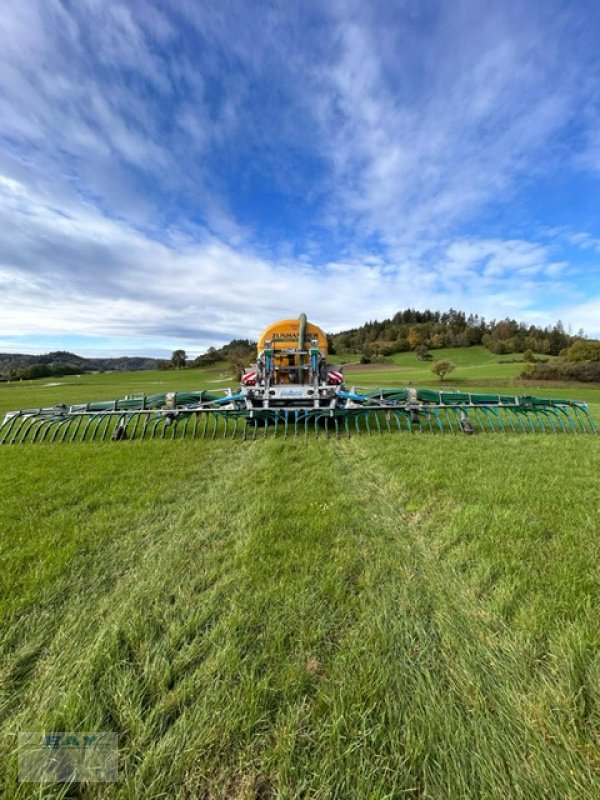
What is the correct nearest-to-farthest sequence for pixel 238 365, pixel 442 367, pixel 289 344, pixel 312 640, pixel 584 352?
pixel 312 640, pixel 289 344, pixel 442 367, pixel 584 352, pixel 238 365

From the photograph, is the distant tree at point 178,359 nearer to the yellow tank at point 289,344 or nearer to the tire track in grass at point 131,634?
the yellow tank at point 289,344

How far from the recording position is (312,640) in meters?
1.95

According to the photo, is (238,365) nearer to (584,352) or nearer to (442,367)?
(442,367)

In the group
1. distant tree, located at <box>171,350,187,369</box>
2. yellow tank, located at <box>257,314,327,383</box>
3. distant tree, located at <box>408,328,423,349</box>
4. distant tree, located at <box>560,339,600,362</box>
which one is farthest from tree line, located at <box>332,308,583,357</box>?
yellow tank, located at <box>257,314,327,383</box>

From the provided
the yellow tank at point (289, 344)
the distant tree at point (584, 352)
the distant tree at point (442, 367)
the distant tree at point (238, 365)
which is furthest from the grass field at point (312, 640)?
the distant tree at point (584, 352)

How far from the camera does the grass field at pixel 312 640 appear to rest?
53.1 inches

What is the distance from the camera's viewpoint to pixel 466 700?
1625 millimetres

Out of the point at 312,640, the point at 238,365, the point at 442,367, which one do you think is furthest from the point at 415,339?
the point at 312,640

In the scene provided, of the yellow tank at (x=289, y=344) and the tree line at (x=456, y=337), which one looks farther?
the tree line at (x=456, y=337)

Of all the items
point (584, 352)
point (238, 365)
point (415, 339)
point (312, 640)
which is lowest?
point (312, 640)

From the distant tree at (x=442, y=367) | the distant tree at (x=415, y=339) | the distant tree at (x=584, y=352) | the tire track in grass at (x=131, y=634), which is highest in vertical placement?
the distant tree at (x=415, y=339)

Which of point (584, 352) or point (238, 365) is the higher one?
point (584, 352)

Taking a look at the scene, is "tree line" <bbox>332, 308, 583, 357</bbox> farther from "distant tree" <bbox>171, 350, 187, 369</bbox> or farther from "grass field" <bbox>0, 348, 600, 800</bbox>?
"grass field" <bbox>0, 348, 600, 800</bbox>

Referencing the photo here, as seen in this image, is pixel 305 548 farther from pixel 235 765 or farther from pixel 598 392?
pixel 598 392
